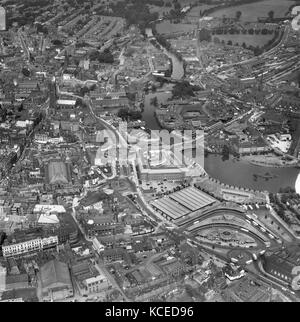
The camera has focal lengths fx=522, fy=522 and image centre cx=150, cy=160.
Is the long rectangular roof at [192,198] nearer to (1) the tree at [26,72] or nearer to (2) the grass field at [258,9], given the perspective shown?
(1) the tree at [26,72]

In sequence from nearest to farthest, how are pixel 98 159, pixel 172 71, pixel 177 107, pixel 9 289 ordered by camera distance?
pixel 9 289 → pixel 98 159 → pixel 177 107 → pixel 172 71

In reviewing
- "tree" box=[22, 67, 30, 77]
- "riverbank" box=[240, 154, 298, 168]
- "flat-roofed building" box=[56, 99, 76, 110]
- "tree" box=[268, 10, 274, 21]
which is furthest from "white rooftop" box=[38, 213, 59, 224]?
"tree" box=[268, 10, 274, 21]

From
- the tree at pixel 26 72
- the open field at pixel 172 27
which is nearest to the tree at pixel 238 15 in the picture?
the open field at pixel 172 27

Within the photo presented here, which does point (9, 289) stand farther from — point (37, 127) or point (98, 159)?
point (37, 127)

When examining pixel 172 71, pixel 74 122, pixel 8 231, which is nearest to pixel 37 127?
pixel 74 122

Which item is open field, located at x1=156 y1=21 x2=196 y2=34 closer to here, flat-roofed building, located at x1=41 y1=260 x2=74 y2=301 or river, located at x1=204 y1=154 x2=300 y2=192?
river, located at x1=204 y1=154 x2=300 y2=192

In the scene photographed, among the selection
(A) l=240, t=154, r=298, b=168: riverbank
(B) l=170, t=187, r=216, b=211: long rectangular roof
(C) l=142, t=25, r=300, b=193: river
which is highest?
(B) l=170, t=187, r=216, b=211: long rectangular roof

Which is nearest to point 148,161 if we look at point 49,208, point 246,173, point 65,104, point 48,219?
point 246,173

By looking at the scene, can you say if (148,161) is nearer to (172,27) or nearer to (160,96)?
(160,96)
